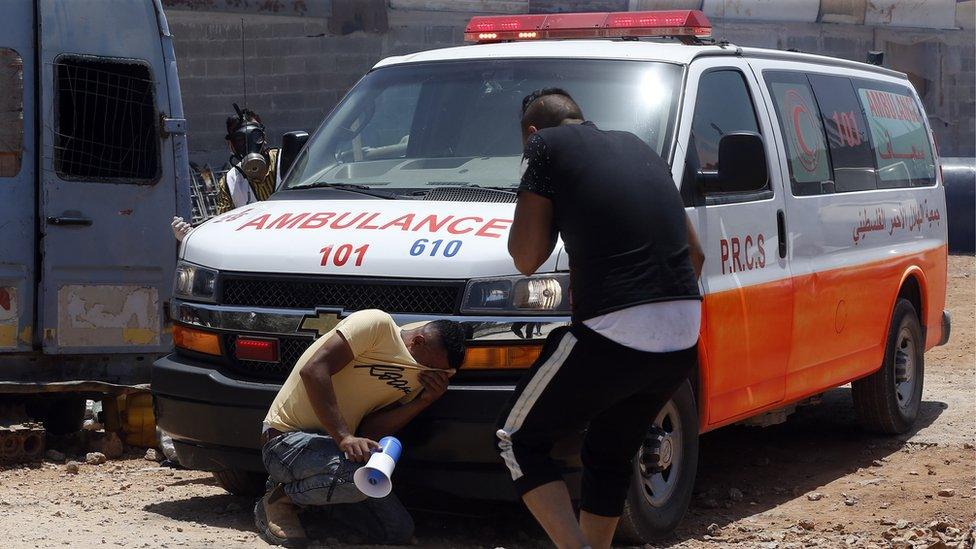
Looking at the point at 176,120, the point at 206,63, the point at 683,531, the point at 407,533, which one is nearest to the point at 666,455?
the point at 683,531

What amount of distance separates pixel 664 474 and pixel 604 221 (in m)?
1.69

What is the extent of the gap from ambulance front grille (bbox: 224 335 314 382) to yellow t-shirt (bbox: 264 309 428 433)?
0.55ft

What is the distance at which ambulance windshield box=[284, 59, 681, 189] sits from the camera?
5777 millimetres

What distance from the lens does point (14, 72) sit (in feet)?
23.7

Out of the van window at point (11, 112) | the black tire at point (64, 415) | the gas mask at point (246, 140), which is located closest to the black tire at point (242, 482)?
the black tire at point (64, 415)

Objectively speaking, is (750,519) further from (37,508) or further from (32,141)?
(32,141)

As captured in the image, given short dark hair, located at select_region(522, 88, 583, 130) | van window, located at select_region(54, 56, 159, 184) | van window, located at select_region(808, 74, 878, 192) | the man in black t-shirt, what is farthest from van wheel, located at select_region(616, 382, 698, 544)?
van window, located at select_region(54, 56, 159, 184)

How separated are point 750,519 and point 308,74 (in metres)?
11.4

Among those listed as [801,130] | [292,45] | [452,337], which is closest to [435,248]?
[452,337]

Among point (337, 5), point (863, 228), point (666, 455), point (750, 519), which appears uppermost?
point (337, 5)

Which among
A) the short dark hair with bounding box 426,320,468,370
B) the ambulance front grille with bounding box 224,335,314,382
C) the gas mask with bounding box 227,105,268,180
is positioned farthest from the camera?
the gas mask with bounding box 227,105,268,180

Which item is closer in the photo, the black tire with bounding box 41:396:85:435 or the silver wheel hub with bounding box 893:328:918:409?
the black tire with bounding box 41:396:85:435

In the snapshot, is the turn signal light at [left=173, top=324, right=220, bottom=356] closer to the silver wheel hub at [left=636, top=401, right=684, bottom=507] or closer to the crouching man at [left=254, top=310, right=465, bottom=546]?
the crouching man at [left=254, top=310, right=465, bottom=546]

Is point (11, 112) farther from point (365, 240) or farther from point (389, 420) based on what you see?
point (389, 420)
